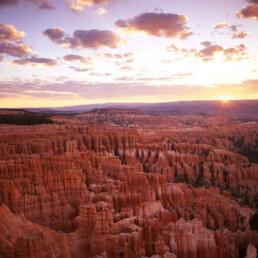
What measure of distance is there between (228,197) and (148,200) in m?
13.5

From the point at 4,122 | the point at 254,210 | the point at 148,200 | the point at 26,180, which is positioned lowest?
the point at 254,210

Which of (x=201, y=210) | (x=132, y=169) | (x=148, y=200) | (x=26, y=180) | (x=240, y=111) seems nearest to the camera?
(x=26, y=180)

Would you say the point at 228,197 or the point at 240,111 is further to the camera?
the point at 240,111

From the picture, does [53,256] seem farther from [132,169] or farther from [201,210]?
[132,169]

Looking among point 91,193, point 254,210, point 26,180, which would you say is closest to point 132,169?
point 91,193

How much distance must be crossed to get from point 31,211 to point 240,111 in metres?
172

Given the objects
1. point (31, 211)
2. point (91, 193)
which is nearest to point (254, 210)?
point (91, 193)

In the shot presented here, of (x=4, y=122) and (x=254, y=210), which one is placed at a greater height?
(x=4, y=122)

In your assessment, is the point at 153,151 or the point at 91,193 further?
the point at 153,151

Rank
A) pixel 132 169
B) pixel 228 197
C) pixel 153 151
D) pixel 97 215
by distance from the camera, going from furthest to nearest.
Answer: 1. pixel 153 151
2. pixel 228 197
3. pixel 132 169
4. pixel 97 215

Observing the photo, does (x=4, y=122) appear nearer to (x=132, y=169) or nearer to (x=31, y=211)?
(x=132, y=169)

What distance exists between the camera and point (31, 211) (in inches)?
681

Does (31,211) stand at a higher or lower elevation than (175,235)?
higher

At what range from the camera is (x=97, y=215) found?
15.1 metres
